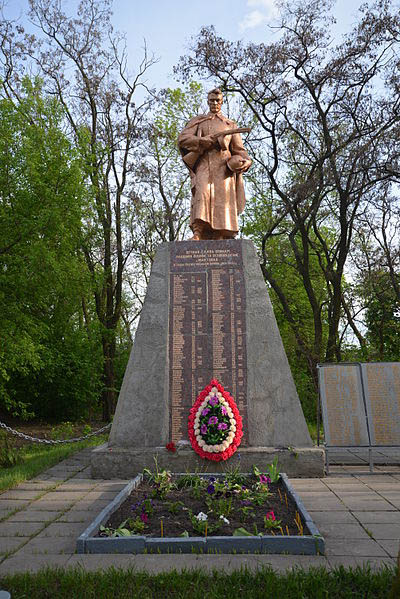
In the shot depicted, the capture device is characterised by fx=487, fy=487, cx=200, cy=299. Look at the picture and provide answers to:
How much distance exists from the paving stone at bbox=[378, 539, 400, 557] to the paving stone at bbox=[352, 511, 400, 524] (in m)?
0.50

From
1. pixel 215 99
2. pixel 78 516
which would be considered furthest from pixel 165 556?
pixel 215 99

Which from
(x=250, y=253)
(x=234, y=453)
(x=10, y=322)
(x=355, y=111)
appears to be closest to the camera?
(x=234, y=453)

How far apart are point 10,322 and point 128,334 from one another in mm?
12912

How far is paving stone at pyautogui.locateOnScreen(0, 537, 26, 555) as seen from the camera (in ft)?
11.3

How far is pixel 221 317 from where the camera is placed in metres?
6.71

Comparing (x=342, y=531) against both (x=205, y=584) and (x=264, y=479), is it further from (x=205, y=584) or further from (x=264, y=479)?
(x=205, y=584)

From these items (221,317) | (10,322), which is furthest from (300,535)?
(10,322)

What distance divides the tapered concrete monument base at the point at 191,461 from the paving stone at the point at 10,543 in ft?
7.54

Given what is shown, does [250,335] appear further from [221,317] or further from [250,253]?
[250,253]

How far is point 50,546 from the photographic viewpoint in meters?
3.52

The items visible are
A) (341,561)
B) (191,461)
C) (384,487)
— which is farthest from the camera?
(191,461)

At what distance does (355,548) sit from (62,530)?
225 centimetres

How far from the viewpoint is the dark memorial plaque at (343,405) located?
21.2 ft

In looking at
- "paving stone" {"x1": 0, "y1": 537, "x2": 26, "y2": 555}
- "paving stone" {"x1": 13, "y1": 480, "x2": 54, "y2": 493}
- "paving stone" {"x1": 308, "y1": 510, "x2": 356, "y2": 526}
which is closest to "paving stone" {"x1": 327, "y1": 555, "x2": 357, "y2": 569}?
"paving stone" {"x1": 308, "y1": 510, "x2": 356, "y2": 526}
